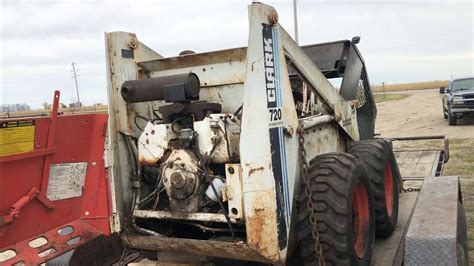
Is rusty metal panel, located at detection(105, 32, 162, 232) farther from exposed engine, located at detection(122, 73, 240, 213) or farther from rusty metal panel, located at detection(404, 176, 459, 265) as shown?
rusty metal panel, located at detection(404, 176, 459, 265)

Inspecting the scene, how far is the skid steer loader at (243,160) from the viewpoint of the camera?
3057 mm

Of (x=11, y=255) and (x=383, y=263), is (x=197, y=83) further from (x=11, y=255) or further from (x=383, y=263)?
(x=383, y=263)

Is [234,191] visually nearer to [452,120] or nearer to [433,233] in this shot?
[433,233]

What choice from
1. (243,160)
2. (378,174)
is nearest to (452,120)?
(378,174)

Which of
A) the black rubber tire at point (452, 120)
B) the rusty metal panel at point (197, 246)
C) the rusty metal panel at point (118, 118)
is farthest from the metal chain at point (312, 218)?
the black rubber tire at point (452, 120)

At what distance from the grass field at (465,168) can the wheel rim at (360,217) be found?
219cm

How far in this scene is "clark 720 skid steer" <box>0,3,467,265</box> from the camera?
304 centimetres

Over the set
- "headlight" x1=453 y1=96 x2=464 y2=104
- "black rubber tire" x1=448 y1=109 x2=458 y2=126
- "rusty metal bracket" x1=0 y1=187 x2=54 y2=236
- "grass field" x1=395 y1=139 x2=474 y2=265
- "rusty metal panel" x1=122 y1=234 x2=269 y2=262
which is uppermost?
"rusty metal bracket" x1=0 y1=187 x2=54 y2=236

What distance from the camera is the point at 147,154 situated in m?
3.61

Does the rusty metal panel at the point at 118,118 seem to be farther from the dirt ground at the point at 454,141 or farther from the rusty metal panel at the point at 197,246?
the dirt ground at the point at 454,141

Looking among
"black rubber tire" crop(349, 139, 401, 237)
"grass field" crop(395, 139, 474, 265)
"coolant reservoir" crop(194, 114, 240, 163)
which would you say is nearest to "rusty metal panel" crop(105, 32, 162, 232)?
"coolant reservoir" crop(194, 114, 240, 163)

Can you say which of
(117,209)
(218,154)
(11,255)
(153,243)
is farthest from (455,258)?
(11,255)

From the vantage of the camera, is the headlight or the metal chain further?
the headlight

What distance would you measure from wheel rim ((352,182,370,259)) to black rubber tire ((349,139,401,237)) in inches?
13.3
